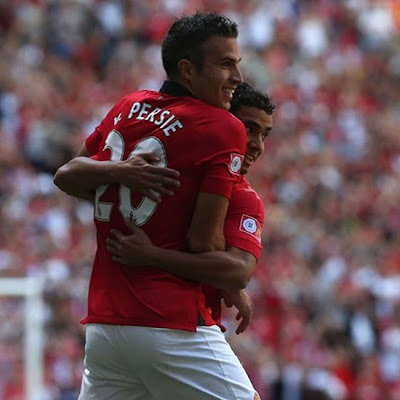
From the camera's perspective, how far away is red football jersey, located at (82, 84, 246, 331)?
4539 millimetres

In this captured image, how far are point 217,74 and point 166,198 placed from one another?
498 mm

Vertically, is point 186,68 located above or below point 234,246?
above

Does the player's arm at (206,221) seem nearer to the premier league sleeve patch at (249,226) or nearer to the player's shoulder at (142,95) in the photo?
the premier league sleeve patch at (249,226)

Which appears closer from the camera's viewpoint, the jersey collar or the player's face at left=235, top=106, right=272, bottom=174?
the jersey collar

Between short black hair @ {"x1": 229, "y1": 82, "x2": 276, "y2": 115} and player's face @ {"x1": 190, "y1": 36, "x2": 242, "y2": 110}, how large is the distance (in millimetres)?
266

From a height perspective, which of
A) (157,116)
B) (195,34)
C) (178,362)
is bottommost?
(178,362)

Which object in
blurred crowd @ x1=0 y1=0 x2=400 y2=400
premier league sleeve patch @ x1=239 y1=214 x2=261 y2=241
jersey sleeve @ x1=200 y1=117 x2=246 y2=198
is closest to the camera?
jersey sleeve @ x1=200 y1=117 x2=246 y2=198

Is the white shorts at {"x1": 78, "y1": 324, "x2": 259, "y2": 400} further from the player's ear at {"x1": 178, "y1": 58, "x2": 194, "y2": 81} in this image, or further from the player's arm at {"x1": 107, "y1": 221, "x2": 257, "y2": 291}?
the player's ear at {"x1": 178, "y1": 58, "x2": 194, "y2": 81}

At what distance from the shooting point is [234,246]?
4.69 m

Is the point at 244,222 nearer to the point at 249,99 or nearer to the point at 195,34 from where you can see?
the point at 249,99

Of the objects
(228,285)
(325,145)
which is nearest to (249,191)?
(228,285)

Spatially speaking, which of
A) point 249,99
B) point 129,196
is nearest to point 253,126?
point 249,99

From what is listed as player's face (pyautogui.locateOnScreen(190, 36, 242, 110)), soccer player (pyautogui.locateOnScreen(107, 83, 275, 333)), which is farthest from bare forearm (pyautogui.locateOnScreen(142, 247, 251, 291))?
player's face (pyautogui.locateOnScreen(190, 36, 242, 110))

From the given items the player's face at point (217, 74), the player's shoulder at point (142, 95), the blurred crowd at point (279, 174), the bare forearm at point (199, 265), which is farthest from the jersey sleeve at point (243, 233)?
the blurred crowd at point (279, 174)
